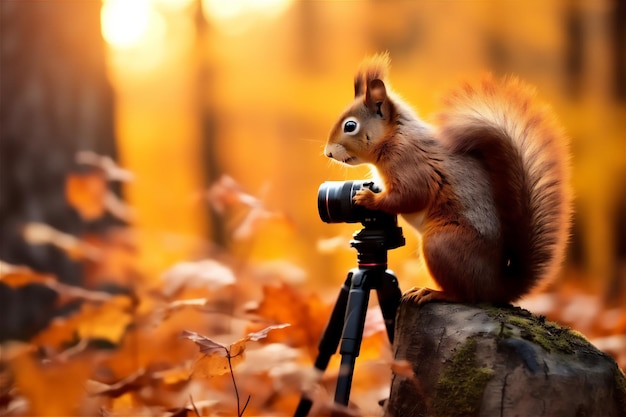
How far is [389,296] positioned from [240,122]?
792cm

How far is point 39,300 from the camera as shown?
8.59 ft

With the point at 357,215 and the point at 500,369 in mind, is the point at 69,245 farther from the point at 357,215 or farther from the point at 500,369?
the point at 500,369

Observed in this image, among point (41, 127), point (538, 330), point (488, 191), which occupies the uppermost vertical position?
point (41, 127)

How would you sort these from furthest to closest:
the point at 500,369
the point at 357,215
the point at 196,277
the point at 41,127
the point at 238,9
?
the point at 238,9 < the point at 41,127 < the point at 196,277 < the point at 357,215 < the point at 500,369

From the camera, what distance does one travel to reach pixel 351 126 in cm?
137

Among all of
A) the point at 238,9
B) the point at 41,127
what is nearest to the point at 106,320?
the point at 41,127

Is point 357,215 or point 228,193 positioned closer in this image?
point 357,215

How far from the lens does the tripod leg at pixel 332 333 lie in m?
1.41

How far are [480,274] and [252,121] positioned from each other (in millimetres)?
8104

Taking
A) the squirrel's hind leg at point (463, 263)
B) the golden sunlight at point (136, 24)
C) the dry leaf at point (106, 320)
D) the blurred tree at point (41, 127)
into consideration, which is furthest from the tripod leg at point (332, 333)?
the golden sunlight at point (136, 24)

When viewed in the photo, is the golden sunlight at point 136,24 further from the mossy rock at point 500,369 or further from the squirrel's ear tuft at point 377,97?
the mossy rock at point 500,369

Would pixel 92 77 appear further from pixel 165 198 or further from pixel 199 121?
pixel 165 198

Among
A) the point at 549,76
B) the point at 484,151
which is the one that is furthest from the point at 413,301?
the point at 549,76

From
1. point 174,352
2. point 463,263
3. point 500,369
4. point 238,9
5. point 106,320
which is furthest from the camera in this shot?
point 238,9
